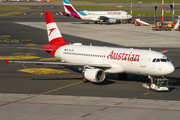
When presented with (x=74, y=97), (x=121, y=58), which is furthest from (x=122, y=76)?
(x=74, y=97)

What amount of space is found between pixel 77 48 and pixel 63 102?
50.2 feet

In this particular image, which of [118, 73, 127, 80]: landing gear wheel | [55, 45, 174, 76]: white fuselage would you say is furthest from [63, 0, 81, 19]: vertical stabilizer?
[118, 73, 127, 80]: landing gear wheel

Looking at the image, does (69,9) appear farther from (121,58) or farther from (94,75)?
(94,75)

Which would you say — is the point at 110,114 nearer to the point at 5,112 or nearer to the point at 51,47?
the point at 5,112

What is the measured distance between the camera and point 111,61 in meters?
42.0

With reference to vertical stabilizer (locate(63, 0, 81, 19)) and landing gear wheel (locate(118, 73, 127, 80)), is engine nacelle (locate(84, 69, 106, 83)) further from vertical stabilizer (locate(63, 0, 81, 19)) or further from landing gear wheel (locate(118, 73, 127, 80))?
vertical stabilizer (locate(63, 0, 81, 19))

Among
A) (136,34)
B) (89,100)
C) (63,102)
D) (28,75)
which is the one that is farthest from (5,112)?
(136,34)

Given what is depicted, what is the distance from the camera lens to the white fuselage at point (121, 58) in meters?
38.1

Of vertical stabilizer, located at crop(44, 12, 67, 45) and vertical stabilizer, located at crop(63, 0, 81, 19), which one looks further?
vertical stabilizer, located at crop(63, 0, 81, 19)

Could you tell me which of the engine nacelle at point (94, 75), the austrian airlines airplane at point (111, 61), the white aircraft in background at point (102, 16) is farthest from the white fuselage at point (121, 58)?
the white aircraft in background at point (102, 16)

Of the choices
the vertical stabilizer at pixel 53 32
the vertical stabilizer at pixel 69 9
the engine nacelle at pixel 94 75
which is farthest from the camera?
the vertical stabilizer at pixel 69 9

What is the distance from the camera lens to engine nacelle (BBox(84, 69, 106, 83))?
39.4 meters

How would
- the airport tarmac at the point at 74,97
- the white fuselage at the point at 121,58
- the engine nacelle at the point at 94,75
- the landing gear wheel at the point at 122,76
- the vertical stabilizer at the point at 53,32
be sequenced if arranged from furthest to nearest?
the vertical stabilizer at the point at 53,32, the landing gear wheel at the point at 122,76, the engine nacelle at the point at 94,75, the white fuselage at the point at 121,58, the airport tarmac at the point at 74,97

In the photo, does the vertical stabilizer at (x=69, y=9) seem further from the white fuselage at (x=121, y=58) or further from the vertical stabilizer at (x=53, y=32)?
the white fuselage at (x=121, y=58)
